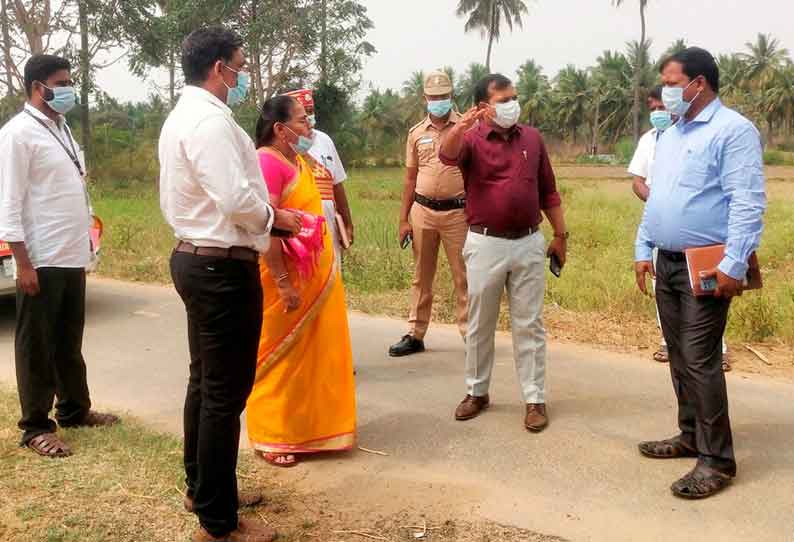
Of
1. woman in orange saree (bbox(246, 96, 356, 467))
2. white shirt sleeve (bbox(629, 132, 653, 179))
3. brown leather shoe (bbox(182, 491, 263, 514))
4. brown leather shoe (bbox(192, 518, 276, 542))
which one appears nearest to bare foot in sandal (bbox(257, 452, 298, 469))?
woman in orange saree (bbox(246, 96, 356, 467))

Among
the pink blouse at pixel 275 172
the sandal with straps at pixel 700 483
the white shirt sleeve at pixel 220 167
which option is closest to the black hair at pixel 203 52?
the white shirt sleeve at pixel 220 167

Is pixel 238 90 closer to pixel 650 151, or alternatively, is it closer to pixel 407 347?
pixel 407 347

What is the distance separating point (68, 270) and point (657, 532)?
10.1 feet

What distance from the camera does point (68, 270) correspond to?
4082 mm

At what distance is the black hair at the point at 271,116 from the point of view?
12.5 feet

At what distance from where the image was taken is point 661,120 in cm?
545

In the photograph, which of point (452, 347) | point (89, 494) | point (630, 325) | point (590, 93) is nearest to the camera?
point (89, 494)

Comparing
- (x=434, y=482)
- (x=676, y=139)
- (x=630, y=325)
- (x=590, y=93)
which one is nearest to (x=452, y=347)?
(x=630, y=325)

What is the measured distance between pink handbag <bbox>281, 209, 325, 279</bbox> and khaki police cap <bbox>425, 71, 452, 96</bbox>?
1690 millimetres

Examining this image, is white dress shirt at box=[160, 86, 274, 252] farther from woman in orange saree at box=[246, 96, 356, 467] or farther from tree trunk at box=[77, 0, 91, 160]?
tree trunk at box=[77, 0, 91, 160]

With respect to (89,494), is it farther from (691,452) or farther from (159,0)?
(159,0)

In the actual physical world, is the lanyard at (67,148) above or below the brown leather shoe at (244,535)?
above

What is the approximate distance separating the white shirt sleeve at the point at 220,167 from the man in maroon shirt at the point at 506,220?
1.52 metres

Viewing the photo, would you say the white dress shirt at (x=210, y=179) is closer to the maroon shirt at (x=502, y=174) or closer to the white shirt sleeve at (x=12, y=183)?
the white shirt sleeve at (x=12, y=183)
